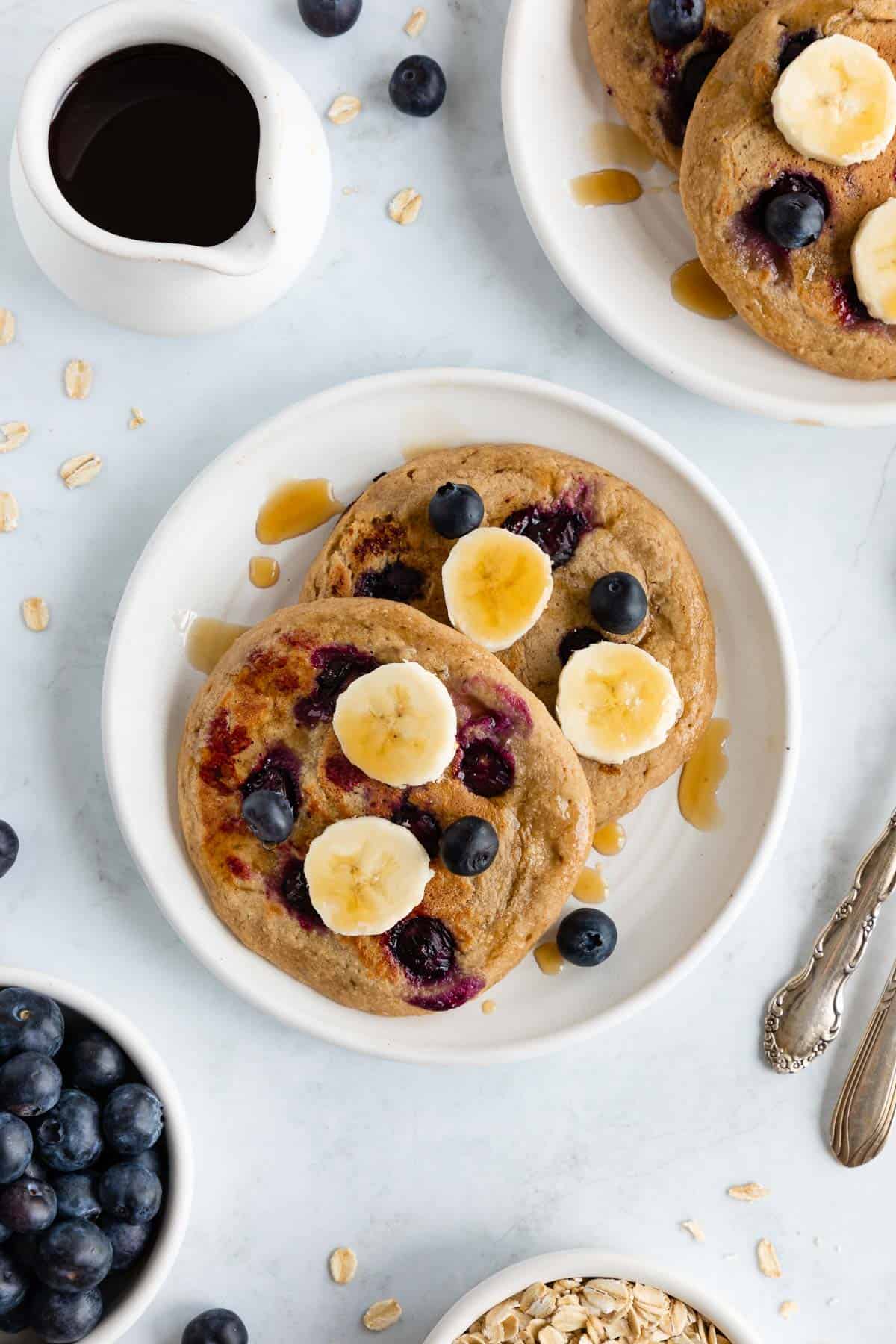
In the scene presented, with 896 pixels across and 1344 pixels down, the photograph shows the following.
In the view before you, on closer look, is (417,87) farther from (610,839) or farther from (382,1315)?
(382,1315)

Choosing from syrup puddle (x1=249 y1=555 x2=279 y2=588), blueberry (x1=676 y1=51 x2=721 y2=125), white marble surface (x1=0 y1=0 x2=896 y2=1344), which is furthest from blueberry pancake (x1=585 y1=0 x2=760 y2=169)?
syrup puddle (x1=249 y1=555 x2=279 y2=588)

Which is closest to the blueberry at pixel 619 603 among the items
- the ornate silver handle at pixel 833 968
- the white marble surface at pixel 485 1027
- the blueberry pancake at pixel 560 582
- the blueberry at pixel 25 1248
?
the blueberry pancake at pixel 560 582

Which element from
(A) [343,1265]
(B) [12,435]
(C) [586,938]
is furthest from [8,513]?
(A) [343,1265]

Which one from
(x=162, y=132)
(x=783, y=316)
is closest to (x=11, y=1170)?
(x=162, y=132)

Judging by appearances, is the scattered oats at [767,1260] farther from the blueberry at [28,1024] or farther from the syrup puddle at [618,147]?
the syrup puddle at [618,147]

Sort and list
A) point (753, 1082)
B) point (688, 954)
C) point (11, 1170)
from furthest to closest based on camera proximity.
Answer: point (753, 1082) < point (688, 954) < point (11, 1170)

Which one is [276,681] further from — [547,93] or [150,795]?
[547,93]
